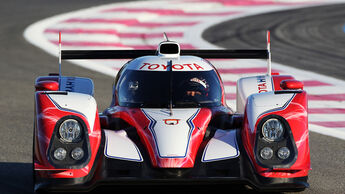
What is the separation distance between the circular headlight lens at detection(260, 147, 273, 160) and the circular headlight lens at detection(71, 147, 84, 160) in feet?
5.06

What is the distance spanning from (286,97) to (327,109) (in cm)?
445

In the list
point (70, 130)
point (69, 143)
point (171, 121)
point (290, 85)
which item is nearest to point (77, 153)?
point (69, 143)

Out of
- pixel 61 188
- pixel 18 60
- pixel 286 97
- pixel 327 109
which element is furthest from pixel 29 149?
pixel 18 60

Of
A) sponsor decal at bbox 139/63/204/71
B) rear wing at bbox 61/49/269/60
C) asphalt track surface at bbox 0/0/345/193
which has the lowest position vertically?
asphalt track surface at bbox 0/0/345/193

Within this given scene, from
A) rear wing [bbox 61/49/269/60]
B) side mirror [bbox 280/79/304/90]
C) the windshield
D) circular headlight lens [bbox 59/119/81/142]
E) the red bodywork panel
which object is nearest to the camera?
the red bodywork panel

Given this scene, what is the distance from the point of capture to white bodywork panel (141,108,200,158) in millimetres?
7422

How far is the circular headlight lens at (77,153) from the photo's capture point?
7375 millimetres

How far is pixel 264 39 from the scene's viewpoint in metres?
18.8

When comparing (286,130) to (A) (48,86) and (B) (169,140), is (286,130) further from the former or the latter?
(A) (48,86)

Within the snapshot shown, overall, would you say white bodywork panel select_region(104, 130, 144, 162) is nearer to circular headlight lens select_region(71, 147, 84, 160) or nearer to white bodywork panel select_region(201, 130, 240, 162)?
circular headlight lens select_region(71, 147, 84, 160)

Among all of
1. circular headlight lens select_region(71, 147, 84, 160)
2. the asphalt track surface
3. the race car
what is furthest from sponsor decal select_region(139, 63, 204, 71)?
circular headlight lens select_region(71, 147, 84, 160)

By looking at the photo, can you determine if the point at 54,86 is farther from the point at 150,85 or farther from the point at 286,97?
the point at 286,97

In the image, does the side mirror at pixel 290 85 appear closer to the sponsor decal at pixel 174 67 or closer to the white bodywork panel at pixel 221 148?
the sponsor decal at pixel 174 67

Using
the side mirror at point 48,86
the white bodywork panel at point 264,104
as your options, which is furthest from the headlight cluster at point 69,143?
the white bodywork panel at point 264,104
